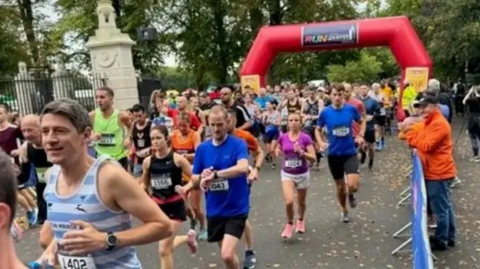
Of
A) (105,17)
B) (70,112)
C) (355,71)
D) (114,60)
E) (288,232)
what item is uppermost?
(105,17)

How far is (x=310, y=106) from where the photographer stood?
14.6m

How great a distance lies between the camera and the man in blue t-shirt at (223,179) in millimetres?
5020

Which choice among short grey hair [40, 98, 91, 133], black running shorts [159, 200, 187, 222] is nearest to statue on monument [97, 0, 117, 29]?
black running shorts [159, 200, 187, 222]

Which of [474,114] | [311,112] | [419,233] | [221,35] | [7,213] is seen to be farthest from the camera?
[221,35]

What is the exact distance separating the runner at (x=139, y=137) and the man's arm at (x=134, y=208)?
5.07 metres

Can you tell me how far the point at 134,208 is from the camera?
8.46 ft

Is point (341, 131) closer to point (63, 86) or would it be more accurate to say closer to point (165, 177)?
point (165, 177)

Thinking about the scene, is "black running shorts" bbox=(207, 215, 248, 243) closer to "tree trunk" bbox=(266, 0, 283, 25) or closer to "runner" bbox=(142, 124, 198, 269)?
"runner" bbox=(142, 124, 198, 269)

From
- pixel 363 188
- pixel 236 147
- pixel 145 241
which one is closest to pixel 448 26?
pixel 363 188

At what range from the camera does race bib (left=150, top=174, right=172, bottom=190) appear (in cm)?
551

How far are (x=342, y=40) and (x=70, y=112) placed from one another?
60.3 ft

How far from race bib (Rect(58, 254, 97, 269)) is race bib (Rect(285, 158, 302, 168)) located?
181 inches

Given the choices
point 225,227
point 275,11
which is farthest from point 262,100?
point 275,11

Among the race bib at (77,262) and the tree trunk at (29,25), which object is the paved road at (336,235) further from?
the tree trunk at (29,25)
